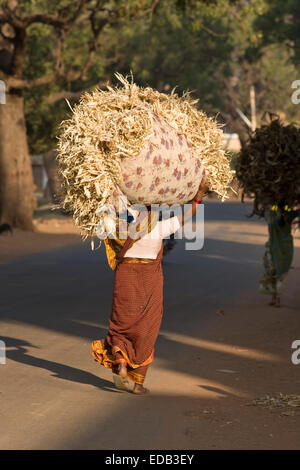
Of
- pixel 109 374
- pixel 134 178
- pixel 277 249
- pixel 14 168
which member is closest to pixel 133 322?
pixel 109 374

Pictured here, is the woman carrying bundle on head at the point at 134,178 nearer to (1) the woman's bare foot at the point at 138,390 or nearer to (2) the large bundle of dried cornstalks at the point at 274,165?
(1) the woman's bare foot at the point at 138,390

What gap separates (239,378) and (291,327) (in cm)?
288

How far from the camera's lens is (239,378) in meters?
8.32

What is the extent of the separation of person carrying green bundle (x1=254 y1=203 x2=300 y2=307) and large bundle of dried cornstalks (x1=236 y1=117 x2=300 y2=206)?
0.26 metres

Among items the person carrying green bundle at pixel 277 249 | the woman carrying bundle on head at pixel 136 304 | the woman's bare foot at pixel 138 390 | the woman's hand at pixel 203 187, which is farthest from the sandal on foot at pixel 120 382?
the person carrying green bundle at pixel 277 249

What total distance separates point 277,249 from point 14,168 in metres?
16.4

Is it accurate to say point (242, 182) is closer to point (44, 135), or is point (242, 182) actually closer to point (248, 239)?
point (248, 239)

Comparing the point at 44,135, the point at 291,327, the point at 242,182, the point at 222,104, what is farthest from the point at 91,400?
the point at 222,104

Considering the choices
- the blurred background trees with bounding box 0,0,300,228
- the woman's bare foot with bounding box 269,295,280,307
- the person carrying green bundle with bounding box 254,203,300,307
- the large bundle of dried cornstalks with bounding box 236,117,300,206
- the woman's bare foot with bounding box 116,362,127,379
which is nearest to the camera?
the woman's bare foot with bounding box 116,362,127,379

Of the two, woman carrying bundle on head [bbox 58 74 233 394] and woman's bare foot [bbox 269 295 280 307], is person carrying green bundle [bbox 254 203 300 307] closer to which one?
woman's bare foot [bbox 269 295 280 307]

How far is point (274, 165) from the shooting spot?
480 inches

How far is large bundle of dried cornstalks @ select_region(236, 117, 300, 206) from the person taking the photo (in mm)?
12188

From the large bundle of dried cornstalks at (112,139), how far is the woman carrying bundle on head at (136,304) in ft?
0.99

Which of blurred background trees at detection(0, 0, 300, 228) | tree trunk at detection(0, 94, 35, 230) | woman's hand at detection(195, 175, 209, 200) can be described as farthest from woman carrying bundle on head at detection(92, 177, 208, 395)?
tree trunk at detection(0, 94, 35, 230)
